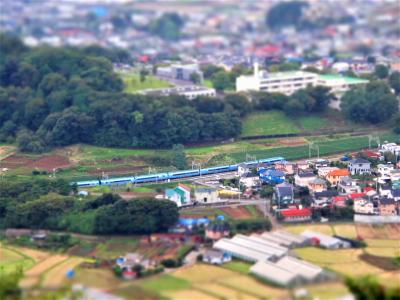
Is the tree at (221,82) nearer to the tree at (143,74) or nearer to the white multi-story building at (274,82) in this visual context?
the white multi-story building at (274,82)

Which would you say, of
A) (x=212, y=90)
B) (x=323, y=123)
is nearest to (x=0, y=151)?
(x=212, y=90)

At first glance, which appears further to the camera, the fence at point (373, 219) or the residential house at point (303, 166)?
the residential house at point (303, 166)

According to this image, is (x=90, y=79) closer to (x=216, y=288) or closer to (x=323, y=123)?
(x=323, y=123)

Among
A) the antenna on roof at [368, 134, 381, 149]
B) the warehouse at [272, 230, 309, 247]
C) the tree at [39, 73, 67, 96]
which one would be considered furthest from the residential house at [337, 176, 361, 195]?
the tree at [39, 73, 67, 96]

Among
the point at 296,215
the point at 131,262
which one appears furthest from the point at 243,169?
the point at 131,262

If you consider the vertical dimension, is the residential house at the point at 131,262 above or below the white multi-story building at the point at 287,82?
below

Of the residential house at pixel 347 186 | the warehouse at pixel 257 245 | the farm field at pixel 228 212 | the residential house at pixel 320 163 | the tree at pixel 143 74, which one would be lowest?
the warehouse at pixel 257 245

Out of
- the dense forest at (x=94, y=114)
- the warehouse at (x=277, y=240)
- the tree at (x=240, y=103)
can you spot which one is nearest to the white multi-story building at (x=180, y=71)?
the dense forest at (x=94, y=114)
